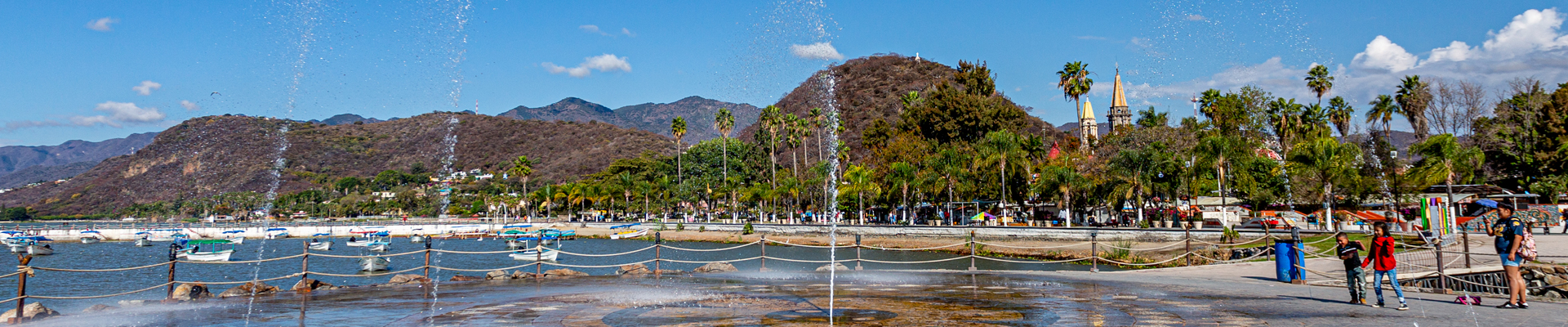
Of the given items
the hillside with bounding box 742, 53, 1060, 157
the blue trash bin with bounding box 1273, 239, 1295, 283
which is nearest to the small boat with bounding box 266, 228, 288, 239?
the hillside with bounding box 742, 53, 1060, 157

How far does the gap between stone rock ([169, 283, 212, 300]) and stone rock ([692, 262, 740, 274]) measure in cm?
991

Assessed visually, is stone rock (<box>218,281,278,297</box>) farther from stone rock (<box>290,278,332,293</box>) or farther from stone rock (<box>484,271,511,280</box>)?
stone rock (<box>484,271,511,280</box>)

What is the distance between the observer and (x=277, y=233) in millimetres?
91375

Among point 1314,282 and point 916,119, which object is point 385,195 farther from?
point 1314,282

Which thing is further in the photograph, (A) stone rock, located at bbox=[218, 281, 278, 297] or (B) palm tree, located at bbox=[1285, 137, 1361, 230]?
(B) palm tree, located at bbox=[1285, 137, 1361, 230]

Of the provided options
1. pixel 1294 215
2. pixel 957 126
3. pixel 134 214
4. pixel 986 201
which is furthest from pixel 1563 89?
pixel 134 214

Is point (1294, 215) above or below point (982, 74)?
below

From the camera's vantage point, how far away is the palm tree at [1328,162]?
43125 millimetres

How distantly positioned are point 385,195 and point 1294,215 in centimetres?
16517

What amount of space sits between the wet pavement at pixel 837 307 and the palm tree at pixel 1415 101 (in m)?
61.6

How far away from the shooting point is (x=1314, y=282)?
15.4 metres

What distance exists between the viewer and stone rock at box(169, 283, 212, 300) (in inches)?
527

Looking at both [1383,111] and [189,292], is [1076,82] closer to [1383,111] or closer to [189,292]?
[1383,111]

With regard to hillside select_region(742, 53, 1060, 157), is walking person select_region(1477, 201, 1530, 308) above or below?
below
